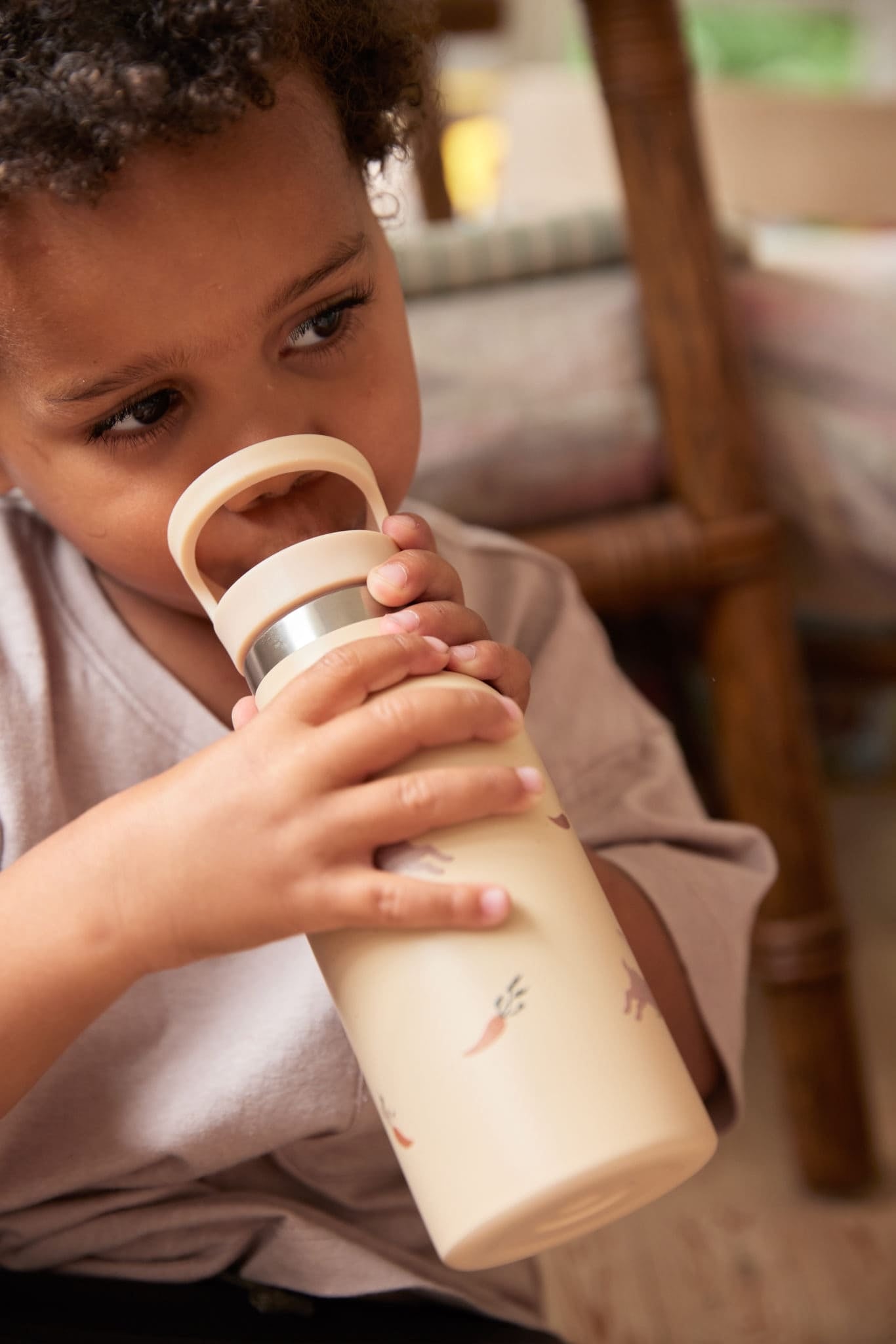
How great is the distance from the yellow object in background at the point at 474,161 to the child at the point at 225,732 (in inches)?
96.3

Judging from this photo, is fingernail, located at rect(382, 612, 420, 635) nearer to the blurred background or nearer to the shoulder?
the shoulder

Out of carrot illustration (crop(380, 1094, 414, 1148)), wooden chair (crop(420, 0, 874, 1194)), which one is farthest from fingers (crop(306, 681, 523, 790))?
wooden chair (crop(420, 0, 874, 1194))

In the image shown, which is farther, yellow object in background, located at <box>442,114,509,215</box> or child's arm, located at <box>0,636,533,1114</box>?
yellow object in background, located at <box>442,114,509,215</box>

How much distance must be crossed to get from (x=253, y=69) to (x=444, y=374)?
49 centimetres

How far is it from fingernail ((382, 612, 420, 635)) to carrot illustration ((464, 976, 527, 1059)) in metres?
0.13

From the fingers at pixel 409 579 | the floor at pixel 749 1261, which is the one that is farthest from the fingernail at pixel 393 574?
the floor at pixel 749 1261

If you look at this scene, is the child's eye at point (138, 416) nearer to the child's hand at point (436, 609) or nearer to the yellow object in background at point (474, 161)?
the child's hand at point (436, 609)

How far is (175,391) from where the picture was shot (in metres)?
0.54

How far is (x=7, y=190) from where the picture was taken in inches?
19.5

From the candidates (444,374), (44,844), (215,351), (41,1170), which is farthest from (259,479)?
(444,374)

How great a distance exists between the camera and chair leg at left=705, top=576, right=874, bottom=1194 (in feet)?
3.26

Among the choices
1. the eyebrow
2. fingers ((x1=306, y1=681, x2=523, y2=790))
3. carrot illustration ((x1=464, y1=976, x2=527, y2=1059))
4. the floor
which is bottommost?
the floor

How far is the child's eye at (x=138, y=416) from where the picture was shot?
54 centimetres

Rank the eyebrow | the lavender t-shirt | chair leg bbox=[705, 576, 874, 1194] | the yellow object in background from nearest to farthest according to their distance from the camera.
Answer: the eyebrow → the lavender t-shirt → chair leg bbox=[705, 576, 874, 1194] → the yellow object in background
